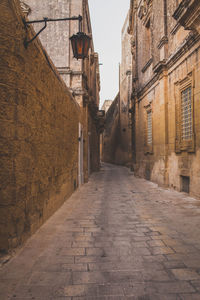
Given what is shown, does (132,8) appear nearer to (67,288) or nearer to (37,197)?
(37,197)

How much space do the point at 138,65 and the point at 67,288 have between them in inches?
598

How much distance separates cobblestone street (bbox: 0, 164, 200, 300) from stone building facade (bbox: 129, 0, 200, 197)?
11.7 feet

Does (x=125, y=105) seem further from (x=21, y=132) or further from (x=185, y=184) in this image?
(x=21, y=132)

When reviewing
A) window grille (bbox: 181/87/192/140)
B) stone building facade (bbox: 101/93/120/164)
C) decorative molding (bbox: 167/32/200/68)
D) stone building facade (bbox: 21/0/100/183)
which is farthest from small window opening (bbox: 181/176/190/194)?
stone building facade (bbox: 101/93/120/164)

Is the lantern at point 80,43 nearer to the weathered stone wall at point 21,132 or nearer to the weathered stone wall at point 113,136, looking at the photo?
the weathered stone wall at point 21,132

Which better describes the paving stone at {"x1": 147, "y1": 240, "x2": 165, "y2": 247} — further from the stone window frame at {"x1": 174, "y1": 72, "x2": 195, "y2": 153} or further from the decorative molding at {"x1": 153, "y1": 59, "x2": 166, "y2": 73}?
the decorative molding at {"x1": 153, "y1": 59, "x2": 166, "y2": 73}

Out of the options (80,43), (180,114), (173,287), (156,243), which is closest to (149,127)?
(180,114)

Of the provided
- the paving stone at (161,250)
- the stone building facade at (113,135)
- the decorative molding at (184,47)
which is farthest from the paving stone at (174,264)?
the stone building facade at (113,135)

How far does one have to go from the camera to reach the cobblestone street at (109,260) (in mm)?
2299

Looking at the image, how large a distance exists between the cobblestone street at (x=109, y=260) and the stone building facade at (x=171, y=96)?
11.7ft

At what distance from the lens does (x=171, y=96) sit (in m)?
9.59

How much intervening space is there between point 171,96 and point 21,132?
7.76m

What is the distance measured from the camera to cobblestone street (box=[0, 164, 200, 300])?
7.54 feet

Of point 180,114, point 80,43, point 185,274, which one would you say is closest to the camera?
point 185,274
